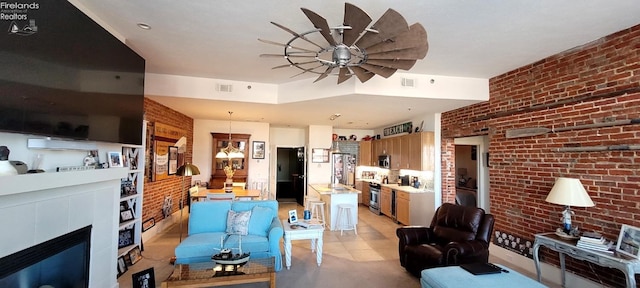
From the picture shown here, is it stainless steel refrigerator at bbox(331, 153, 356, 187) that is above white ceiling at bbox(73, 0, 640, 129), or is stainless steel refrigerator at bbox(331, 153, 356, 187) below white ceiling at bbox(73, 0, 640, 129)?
below

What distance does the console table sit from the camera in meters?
2.49

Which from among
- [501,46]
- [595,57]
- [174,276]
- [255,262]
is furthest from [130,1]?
[595,57]

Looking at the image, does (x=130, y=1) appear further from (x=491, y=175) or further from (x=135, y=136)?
(x=491, y=175)

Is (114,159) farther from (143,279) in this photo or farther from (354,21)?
(354,21)

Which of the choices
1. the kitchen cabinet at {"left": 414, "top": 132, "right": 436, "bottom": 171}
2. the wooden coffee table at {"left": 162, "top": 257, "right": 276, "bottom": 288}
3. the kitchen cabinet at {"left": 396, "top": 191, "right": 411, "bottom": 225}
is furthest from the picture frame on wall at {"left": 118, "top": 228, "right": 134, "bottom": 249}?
the kitchen cabinet at {"left": 414, "top": 132, "right": 436, "bottom": 171}

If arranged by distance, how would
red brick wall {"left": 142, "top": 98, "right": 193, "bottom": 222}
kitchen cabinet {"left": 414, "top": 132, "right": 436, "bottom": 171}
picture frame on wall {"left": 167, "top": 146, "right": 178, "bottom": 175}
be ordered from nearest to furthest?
red brick wall {"left": 142, "top": 98, "right": 193, "bottom": 222} < picture frame on wall {"left": 167, "top": 146, "right": 178, "bottom": 175} < kitchen cabinet {"left": 414, "top": 132, "right": 436, "bottom": 171}

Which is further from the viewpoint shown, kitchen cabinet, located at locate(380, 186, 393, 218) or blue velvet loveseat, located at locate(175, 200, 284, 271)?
kitchen cabinet, located at locate(380, 186, 393, 218)

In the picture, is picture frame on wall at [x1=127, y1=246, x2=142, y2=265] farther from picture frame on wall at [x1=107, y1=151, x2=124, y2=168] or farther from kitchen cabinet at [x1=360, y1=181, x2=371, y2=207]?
kitchen cabinet at [x1=360, y1=181, x2=371, y2=207]

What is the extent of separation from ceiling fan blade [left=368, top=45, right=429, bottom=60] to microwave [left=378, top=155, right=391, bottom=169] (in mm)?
5704

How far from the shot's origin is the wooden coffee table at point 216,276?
2627 mm

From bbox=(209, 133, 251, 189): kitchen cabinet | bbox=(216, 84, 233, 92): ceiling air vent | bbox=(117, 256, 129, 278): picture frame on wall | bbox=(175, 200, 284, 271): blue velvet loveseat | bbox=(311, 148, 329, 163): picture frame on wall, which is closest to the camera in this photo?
bbox=(175, 200, 284, 271): blue velvet loveseat

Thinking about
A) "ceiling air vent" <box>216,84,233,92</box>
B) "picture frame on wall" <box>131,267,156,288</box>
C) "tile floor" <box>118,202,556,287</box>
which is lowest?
"tile floor" <box>118,202,556,287</box>

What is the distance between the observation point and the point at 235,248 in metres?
3.52

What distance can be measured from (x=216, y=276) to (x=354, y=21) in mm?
2600
